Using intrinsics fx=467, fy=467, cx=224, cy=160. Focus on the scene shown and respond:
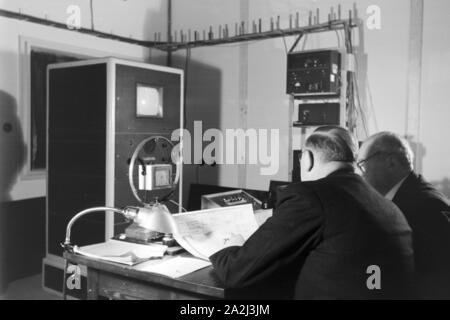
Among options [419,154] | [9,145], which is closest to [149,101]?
[9,145]

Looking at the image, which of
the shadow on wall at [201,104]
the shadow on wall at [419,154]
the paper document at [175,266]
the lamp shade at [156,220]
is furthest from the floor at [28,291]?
the shadow on wall at [419,154]

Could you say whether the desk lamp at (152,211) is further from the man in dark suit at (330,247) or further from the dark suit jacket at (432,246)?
the dark suit jacket at (432,246)

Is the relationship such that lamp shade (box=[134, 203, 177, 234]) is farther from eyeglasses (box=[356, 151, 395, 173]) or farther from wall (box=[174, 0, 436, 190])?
wall (box=[174, 0, 436, 190])

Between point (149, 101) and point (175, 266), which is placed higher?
point (149, 101)

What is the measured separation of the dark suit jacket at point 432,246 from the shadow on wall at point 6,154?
2915mm

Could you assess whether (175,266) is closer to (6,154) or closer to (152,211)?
(152,211)

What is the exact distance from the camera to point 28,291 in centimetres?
358

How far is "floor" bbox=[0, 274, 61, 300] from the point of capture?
3.45 metres

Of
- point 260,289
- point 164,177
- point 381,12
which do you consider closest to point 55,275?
point 164,177

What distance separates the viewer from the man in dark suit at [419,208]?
6.04ft

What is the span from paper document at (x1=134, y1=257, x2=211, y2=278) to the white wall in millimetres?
2237

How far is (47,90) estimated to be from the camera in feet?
12.1

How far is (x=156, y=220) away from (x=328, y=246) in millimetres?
565

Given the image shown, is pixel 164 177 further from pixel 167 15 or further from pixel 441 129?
pixel 167 15
